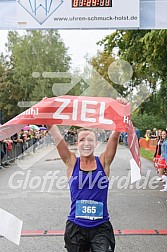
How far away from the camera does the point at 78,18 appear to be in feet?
25.1

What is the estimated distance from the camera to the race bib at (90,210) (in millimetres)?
3889

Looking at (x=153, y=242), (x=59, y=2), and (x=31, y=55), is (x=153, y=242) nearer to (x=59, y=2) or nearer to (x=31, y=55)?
(x=59, y=2)

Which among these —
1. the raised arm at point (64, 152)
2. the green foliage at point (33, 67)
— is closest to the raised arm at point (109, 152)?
the raised arm at point (64, 152)

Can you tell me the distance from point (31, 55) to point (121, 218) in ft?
91.7

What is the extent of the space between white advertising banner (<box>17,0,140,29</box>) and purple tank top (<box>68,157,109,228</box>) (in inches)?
165

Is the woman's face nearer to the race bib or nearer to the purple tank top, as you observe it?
the purple tank top

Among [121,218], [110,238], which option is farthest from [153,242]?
[110,238]

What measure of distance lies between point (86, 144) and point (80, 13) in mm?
4090

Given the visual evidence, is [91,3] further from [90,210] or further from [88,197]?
[90,210]

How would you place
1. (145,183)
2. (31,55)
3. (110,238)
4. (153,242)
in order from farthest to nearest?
(31,55), (145,183), (153,242), (110,238)

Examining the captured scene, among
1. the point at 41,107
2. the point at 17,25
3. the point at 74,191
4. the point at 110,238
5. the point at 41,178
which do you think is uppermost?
the point at 17,25

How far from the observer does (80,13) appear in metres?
7.62

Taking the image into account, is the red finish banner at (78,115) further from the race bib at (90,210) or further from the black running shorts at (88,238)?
the black running shorts at (88,238)

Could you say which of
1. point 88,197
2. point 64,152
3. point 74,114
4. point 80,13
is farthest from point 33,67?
point 88,197
